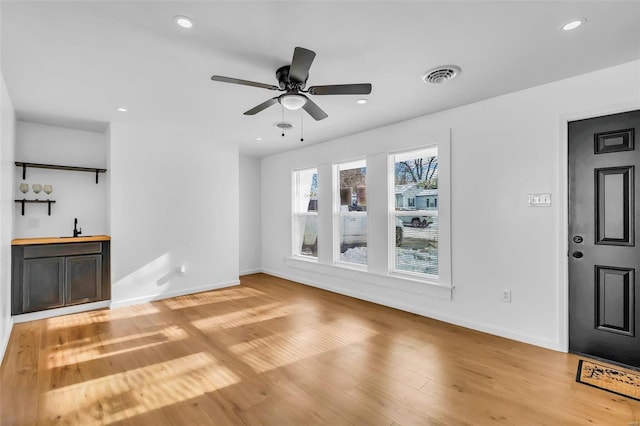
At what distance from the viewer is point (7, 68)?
8.67ft

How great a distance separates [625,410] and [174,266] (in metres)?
5.22

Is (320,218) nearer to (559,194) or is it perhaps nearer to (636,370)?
(559,194)

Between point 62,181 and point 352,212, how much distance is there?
4.37 m

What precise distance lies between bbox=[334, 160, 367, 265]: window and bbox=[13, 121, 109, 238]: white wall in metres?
3.63

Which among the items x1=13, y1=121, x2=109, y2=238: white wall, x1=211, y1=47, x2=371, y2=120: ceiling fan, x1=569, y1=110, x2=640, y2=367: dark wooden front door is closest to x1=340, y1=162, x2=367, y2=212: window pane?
x1=211, y1=47, x2=371, y2=120: ceiling fan

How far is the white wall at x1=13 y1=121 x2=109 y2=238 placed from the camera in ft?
13.7

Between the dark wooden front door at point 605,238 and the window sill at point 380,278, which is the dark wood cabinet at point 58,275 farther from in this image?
the dark wooden front door at point 605,238

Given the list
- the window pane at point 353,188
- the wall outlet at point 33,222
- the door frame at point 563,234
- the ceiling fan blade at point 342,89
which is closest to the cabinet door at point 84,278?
the wall outlet at point 33,222

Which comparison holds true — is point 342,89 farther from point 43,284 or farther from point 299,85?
point 43,284

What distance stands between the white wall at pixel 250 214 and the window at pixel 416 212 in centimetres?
343

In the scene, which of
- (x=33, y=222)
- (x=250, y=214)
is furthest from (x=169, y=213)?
(x=250, y=214)

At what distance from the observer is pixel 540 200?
119 inches

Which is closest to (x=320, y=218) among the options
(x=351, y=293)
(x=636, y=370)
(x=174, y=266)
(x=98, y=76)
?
(x=351, y=293)

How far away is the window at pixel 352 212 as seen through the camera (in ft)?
16.0
